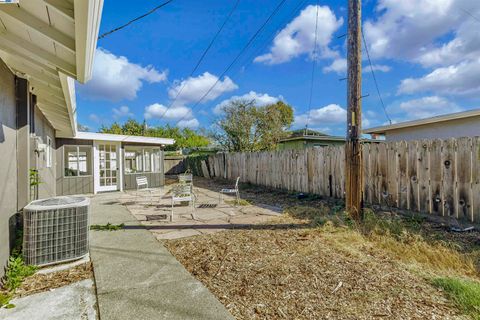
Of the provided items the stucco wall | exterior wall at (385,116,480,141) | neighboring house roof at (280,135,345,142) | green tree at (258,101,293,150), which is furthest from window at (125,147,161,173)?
exterior wall at (385,116,480,141)

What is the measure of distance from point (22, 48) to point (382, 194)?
7102mm

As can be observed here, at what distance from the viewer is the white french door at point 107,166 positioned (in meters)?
11.3

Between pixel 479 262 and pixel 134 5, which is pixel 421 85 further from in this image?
pixel 134 5

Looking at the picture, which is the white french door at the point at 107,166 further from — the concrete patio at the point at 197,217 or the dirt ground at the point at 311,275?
the dirt ground at the point at 311,275

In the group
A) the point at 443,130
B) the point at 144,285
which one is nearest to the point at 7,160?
the point at 144,285

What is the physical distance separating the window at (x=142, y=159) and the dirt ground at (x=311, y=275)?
30.0 feet

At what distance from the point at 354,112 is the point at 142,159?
35.2 feet

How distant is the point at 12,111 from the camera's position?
342 cm

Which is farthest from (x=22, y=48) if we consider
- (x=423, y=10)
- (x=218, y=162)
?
(x=218, y=162)

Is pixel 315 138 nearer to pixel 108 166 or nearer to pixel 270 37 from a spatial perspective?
pixel 270 37

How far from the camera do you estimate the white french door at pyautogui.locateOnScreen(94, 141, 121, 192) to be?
11328mm

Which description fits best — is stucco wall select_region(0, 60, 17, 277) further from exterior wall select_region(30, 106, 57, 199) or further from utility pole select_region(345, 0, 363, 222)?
utility pole select_region(345, 0, 363, 222)

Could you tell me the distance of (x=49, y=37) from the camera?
2.49 metres

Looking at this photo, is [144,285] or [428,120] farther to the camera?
[428,120]
